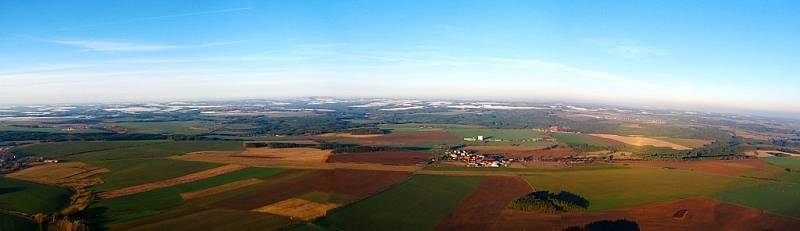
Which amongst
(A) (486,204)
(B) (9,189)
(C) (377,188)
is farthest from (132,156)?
(A) (486,204)

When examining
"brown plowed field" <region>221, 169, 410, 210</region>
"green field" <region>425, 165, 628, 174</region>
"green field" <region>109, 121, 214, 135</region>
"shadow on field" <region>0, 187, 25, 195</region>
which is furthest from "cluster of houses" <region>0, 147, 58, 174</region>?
"green field" <region>425, 165, 628, 174</region>

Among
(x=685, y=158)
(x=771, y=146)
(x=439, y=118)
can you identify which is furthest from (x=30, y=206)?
(x=439, y=118)

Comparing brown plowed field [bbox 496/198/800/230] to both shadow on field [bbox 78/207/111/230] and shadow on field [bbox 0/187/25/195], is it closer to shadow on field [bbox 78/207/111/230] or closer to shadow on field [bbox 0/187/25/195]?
shadow on field [bbox 78/207/111/230]

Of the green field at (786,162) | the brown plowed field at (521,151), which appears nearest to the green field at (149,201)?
the brown plowed field at (521,151)

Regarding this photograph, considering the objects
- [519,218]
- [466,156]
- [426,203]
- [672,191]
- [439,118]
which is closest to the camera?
[519,218]

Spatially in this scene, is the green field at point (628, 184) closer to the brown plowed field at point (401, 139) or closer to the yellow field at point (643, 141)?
the yellow field at point (643, 141)

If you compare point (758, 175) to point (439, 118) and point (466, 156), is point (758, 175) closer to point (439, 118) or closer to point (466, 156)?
point (466, 156)
